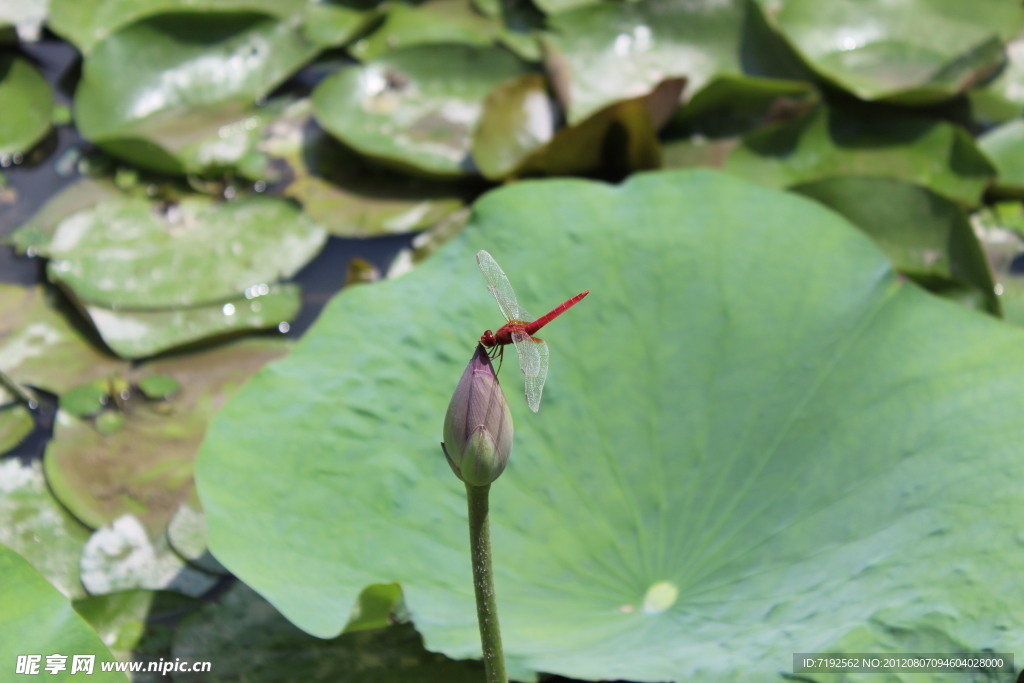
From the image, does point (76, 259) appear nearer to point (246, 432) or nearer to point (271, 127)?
point (271, 127)

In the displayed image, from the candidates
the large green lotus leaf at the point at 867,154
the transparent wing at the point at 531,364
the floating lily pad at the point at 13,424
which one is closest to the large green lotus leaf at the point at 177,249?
the floating lily pad at the point at 13,424

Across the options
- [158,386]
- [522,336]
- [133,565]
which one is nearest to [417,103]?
[158,386]

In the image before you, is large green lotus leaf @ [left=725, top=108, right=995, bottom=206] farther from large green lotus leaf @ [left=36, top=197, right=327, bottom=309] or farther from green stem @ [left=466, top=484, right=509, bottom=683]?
green stem @ [left=466, top=484, right=509, bottom=683]

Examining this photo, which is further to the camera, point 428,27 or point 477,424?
point 428,27

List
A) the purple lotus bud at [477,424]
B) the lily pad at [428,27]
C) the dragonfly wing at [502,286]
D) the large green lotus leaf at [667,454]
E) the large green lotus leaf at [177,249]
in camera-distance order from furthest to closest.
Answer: the lily pad at [428,27], the large green lotus leaf at [177,249], the large green lotus leaf at [667,454], the dragonfly wing at [502,286], the purple lotus bud at [477,424]

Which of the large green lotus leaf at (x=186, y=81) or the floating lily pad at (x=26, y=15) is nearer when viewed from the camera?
the large green lotus leaf at (x=186, y=81)

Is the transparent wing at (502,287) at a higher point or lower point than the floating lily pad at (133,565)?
higher

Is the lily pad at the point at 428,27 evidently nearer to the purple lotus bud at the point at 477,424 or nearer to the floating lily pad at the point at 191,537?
the floating lily pad at the point at 191,537

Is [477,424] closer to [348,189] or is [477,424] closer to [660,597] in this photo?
[660,597]
